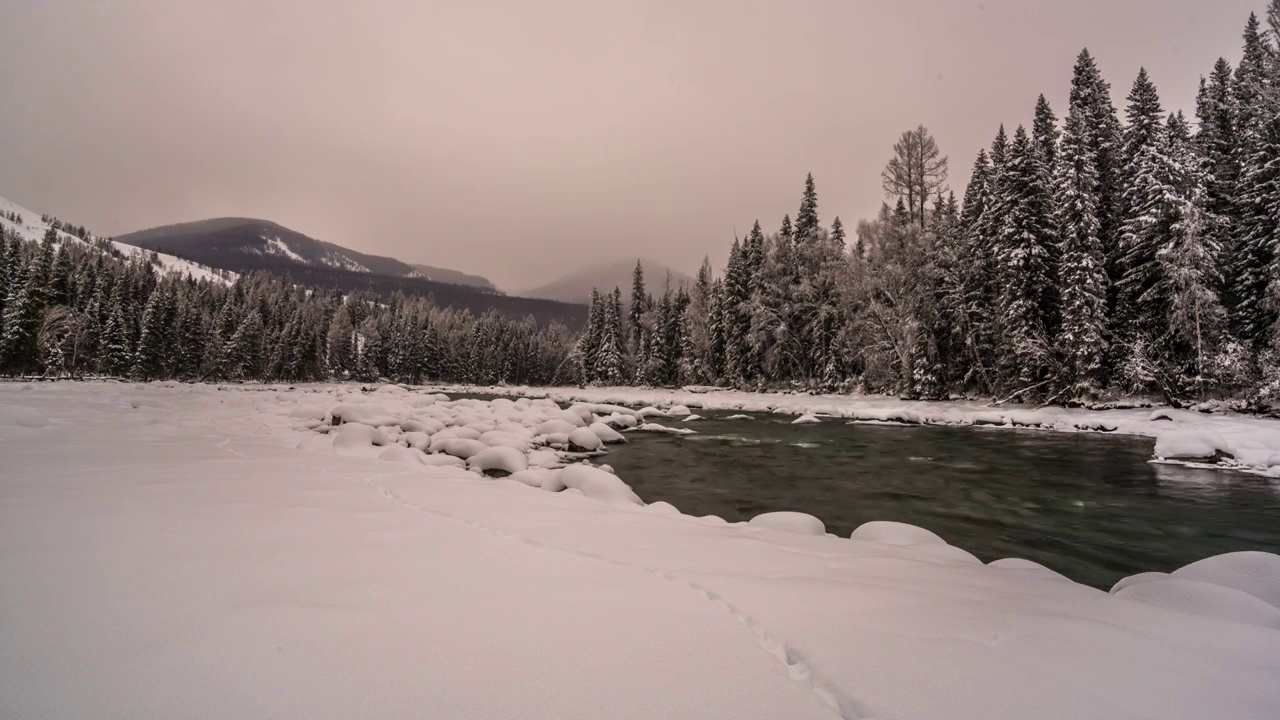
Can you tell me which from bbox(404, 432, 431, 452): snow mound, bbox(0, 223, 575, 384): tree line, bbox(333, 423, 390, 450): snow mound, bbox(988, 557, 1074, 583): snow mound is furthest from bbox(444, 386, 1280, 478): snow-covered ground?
bbox(0, 223, 575, 384): tree line

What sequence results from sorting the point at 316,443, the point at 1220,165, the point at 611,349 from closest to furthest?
the point at 316,443, the point at 1220,165, the point at 611,349

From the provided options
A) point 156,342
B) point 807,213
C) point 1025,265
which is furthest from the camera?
point 156,342

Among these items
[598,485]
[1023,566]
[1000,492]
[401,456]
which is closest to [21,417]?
[401,456]

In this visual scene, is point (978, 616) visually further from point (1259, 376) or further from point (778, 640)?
point (1259, 376)

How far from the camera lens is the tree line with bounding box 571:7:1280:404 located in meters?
19.9

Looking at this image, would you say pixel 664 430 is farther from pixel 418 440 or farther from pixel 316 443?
pixel 316 443

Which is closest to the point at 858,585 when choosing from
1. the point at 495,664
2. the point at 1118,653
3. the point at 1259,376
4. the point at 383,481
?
the point at 1118,653

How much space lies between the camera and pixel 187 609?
6.81 ft

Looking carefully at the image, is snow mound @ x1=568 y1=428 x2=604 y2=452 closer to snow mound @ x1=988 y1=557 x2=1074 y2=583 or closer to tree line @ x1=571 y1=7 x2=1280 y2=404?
snow mound @ x1=988 y1=557 x2=1074 y2=583

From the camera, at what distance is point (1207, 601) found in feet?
9.90

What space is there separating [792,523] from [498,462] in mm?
5635

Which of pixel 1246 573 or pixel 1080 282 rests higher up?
pixel 1080 282

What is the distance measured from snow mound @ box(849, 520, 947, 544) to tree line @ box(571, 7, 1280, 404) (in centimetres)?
2155

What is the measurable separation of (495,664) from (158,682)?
0.98 meters
